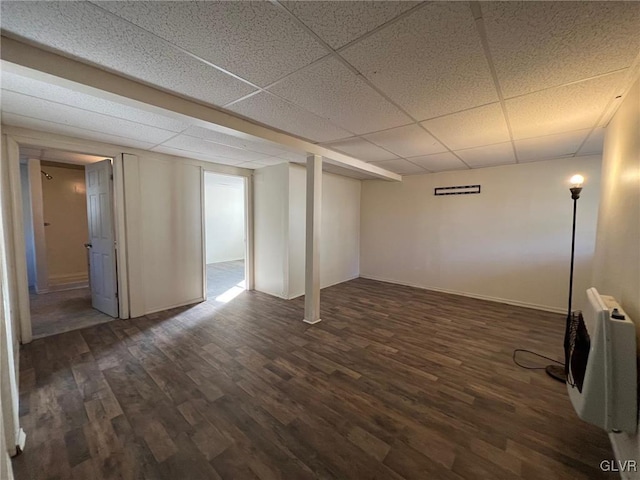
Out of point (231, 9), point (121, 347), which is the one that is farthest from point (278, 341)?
point (231, 9)

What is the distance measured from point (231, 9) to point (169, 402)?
103 inches

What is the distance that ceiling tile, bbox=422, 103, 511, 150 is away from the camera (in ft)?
7.51

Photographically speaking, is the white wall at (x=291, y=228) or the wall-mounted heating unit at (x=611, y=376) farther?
the white wall at (x=291, y=228)

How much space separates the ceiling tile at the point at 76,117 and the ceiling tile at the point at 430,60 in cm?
239

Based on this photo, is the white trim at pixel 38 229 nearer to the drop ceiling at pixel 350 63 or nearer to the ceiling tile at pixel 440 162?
the drop ceiling at pixel 350 63

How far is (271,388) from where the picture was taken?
2215mm

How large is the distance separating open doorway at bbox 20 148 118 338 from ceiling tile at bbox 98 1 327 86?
9.89ft

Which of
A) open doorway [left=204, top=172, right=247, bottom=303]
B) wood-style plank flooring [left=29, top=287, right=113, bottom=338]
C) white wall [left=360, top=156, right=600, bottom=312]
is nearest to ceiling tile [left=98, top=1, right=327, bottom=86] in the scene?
wood-style plank flooring [left=29, top=287, right=113, bottom=338]

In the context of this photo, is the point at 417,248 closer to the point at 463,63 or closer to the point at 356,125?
the point at 356,125

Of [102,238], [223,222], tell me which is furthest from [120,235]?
[223,222]

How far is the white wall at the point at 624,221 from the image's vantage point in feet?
4.99

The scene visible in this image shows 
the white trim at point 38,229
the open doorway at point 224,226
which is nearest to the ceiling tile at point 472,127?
the open doorway at point 224,226

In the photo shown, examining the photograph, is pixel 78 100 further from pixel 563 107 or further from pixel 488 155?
pixel 488 155

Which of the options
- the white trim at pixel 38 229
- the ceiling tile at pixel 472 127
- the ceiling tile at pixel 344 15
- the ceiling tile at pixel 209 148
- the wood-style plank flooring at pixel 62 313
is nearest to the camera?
the ceiling tile at pixel 344 15
